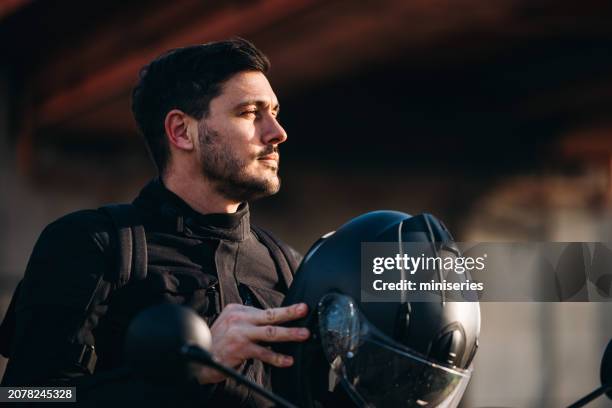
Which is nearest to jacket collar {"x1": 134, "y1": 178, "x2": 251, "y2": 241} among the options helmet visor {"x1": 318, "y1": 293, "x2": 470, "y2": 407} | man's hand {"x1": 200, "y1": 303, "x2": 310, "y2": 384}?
man's hand {"x1": 200, "y1": 303, "x2": 310, "y2": 384}

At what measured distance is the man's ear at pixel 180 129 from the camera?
2.61 metres

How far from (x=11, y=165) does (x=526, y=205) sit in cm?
403

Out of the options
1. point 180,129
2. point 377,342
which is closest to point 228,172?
point 180,129

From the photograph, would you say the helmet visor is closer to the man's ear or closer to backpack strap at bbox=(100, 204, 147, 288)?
backpack strap at bbox=(100, 204, 147, 288)

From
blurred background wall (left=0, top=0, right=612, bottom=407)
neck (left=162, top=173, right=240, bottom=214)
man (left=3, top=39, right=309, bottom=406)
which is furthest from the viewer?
blurred background wall (left=0, top=0, right=612, bottom=407)

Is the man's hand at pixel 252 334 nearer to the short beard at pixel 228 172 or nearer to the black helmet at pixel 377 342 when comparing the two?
the black helmet at pixel 377 342

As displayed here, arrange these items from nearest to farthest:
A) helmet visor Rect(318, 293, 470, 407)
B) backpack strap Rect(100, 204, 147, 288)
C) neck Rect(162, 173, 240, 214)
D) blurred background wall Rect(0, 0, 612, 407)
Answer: helmet visor Rect(318, 293, 470, 407) → backpack strap Rect(100, 204, 147, 288) → neck Rect(162, 173, 240, 214) → blurred background wall Rect(0, 0, 612, 407)

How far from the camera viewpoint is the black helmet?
1.73 meters

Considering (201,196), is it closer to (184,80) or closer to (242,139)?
(242,139)

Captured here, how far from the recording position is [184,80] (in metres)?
2.60

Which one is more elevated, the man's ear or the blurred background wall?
the blurred background wall

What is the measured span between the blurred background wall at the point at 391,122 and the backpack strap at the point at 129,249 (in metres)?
2.59

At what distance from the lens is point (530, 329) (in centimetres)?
855

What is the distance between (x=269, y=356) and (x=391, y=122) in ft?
18.4
